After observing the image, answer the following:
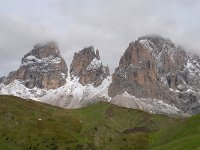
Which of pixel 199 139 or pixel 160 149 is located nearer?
pixel 199 139

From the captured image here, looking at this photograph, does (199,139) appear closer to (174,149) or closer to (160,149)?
(174,149)

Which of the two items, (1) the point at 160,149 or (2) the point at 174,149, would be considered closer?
(2) the point at 174,149

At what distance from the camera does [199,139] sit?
481ft

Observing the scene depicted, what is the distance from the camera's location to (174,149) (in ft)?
492

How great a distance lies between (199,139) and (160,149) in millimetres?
29082

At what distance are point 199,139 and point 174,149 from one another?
30.6ft

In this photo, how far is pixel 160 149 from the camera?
173 meters

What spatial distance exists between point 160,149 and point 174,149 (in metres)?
23.5

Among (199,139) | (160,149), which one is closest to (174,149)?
(199,139)
